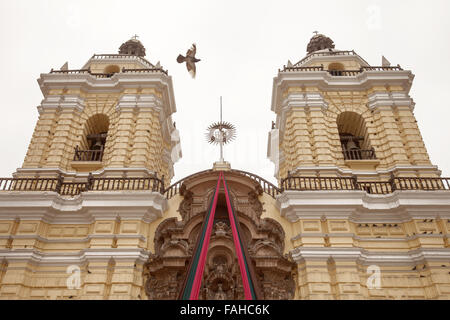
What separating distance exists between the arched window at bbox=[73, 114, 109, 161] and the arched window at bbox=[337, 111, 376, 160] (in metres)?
11.8

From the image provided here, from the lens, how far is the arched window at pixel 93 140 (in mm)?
16594

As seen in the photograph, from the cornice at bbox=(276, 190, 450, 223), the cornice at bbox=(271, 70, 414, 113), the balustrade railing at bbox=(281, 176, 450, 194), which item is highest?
the cornice at bbox=(271, 70, 414, 113)

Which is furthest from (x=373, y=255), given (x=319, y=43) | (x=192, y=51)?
(x=319, y=43)

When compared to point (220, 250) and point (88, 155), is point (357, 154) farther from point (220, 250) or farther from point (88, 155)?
point (88, 155)

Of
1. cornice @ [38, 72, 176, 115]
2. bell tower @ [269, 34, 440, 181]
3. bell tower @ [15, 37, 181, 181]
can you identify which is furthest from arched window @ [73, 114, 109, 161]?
bell tower @ [269, 34, 440, 181]

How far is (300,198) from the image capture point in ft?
43.1

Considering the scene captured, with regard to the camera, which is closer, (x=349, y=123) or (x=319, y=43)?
(x=349, y=123)

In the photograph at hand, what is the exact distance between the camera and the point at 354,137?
1756 cm

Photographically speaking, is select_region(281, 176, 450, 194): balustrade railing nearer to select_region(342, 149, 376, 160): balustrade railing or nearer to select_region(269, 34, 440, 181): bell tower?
select_region(269, 34, 440, 181): bell tower

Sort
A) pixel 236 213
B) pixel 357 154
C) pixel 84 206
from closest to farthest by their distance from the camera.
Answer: pixel 84 206 → pixel 236 213 → pixel 357 154

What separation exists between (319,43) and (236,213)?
15.4m

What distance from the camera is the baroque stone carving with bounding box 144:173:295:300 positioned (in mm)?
11945

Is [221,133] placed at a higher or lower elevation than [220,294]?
higher
